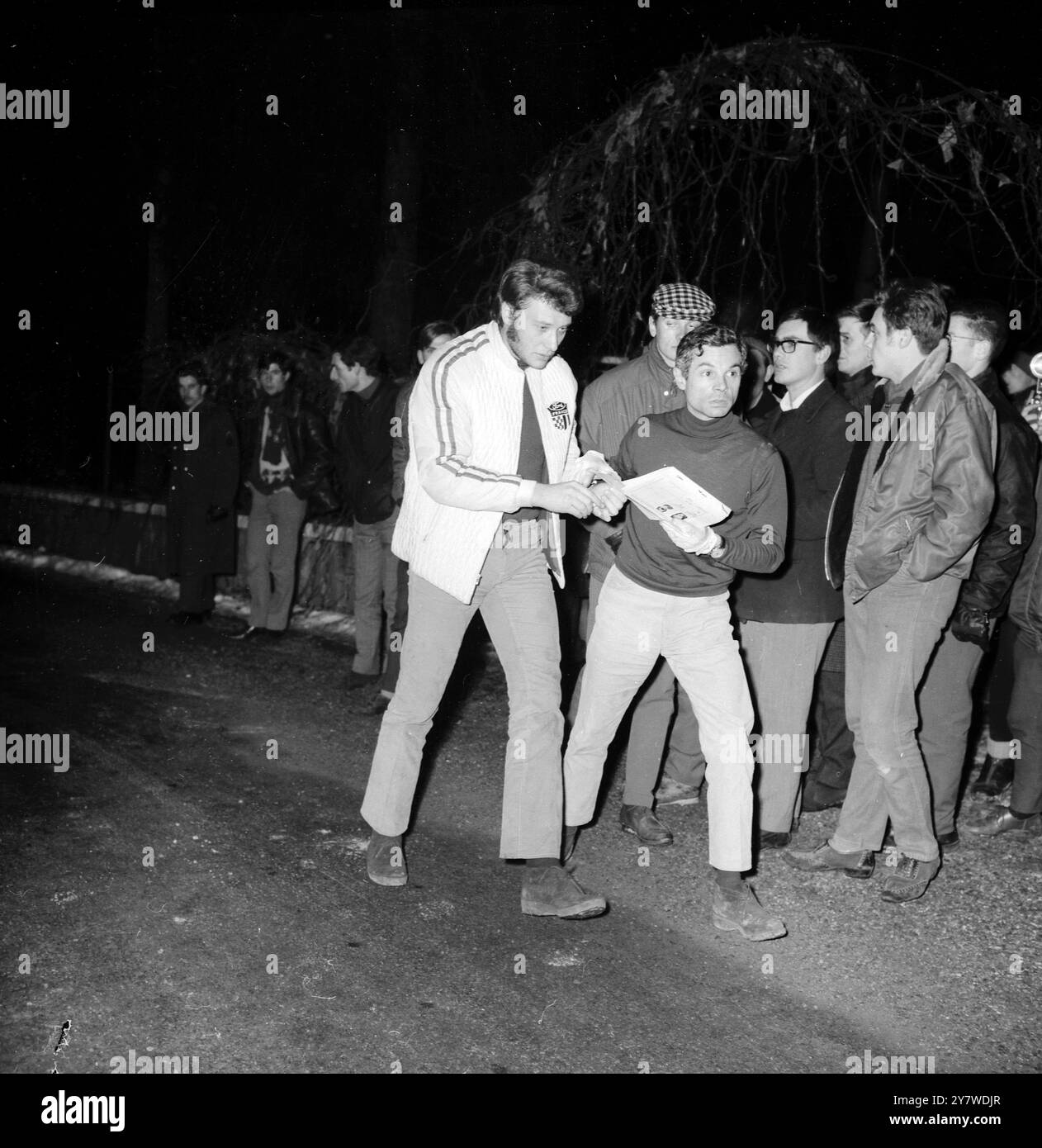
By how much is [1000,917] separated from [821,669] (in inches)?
60.1

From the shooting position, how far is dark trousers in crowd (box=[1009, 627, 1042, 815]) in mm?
5391

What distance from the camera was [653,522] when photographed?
170 inches

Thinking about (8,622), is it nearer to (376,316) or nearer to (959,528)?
(376,316)

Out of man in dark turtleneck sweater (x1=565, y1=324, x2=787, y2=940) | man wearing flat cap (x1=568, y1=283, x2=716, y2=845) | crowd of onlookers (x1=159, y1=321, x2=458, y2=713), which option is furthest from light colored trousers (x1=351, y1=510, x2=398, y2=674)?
man in dark turtleneck sweater (x1=565, y1=324, x2=787, y2=940)

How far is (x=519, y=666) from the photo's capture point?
4.34 metres

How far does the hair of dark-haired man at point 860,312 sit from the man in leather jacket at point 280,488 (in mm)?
4159

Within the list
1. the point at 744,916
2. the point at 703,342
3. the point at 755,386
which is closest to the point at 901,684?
the point at 744,916

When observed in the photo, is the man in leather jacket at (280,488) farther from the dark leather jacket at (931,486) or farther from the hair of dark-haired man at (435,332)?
the dark leather jacket at (931,486)

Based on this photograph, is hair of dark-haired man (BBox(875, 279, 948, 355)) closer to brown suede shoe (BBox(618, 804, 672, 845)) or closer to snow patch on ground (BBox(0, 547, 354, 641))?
brown suede shoe (BBox(618, 804, 672, 845))

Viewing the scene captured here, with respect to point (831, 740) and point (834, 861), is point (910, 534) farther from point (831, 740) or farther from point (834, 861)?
point (831, 740)

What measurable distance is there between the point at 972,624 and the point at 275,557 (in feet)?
17.3

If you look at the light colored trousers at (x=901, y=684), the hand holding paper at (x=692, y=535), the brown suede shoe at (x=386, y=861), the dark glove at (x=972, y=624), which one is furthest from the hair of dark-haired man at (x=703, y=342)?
the brown suede shoe at (x=386, y=861)

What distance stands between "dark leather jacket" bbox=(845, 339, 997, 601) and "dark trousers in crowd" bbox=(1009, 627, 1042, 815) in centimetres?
115

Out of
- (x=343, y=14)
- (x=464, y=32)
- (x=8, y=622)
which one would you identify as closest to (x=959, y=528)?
(x=8, y=622)
